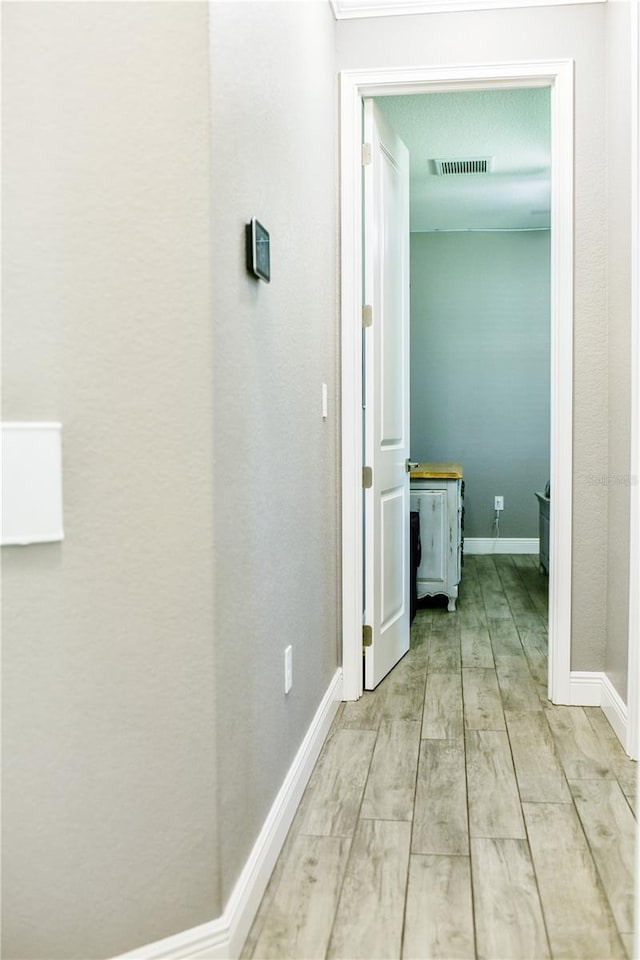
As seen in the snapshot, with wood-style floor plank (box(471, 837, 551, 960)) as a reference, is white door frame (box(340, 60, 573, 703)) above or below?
above

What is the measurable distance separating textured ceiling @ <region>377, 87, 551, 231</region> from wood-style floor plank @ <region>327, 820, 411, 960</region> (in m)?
2.90

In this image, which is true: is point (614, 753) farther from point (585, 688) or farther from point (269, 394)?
point (269, 394)

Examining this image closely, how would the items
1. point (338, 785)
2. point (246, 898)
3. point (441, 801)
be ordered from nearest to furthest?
point (246, 898) < point (441, 801) < point (338, 785)

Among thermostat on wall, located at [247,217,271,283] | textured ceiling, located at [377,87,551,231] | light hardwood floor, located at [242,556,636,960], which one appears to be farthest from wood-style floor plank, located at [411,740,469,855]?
textured ceiling, located at [377,87,551,231]

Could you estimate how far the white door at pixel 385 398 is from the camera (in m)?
3.35

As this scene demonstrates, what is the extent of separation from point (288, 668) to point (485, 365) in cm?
520

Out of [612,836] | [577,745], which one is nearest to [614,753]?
[577,745]

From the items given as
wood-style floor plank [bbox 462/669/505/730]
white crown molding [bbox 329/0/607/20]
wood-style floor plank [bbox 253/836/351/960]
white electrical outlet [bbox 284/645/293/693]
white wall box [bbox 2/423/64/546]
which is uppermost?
white crown molding [bbox 329/0/607/20]

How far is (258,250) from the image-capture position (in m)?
1.85

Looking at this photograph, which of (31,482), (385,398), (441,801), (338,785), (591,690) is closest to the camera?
(31,482)

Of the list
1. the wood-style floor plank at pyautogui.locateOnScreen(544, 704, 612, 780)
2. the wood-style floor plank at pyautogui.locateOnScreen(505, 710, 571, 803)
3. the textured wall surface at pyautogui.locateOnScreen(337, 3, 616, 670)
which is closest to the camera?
the wood-style floor plank at pyautogui.locateOnScreen(505, 710, 571, 803)

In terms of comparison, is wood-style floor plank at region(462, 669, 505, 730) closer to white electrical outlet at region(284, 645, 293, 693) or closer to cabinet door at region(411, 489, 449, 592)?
white electrical outlet at region(284, 645, 293, 693)

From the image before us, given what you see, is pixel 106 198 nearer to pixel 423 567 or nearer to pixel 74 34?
pixel 74 34

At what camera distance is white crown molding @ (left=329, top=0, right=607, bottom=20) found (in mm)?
3141
